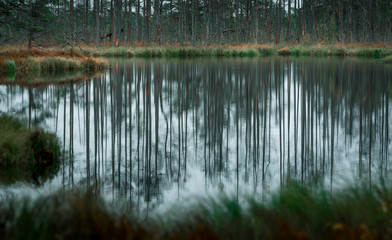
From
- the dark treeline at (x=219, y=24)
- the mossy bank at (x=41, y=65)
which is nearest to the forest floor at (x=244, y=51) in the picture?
the dark treeline at (x=219, y=24)

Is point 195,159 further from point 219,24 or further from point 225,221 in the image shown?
point 219,24

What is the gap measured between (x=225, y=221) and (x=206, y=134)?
4.56m

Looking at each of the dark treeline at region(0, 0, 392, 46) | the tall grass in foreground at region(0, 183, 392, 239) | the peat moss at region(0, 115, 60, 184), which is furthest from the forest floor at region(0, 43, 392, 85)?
the tall grass in foreground at region(0, 183, 392, 239)

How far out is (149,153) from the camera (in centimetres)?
608

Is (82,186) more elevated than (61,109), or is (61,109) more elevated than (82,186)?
(61,109)

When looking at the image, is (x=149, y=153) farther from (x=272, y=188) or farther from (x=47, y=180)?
(x=272, y=188)

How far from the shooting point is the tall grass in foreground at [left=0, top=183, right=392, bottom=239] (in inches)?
93.2

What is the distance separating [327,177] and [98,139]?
376 centimetres

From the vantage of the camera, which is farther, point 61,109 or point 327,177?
point 61,109

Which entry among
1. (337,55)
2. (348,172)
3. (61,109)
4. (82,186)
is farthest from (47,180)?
(337,55)

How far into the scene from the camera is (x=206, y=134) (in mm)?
7293

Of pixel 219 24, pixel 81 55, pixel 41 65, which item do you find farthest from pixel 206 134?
pixel 219 24

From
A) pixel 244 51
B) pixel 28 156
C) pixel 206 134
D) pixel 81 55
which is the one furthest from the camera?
pixel 244 51

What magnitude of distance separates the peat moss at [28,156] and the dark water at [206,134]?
211mm
